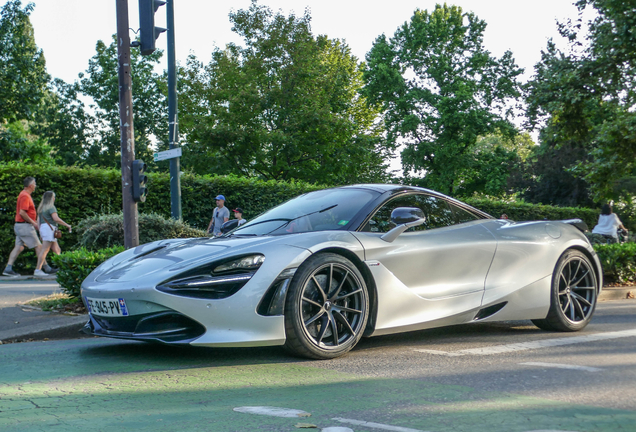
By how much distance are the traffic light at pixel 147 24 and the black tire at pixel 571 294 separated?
5.69 m

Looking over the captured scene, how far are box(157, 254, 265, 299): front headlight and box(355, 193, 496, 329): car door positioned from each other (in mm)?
963

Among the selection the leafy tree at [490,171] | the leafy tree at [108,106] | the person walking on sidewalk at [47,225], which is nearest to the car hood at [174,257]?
the person walking on sidewalk at [47,225]

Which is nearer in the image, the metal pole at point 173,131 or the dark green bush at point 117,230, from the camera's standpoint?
the dark green bush at point 117,230

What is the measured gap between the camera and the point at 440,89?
40.8 metres

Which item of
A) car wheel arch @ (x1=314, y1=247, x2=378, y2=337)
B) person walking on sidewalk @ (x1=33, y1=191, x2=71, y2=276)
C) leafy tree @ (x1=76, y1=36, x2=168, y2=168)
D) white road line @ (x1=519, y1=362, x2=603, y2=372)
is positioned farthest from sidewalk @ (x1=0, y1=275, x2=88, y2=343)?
leafy tree @ (x1=76, y1=36, x2=168, y2=168)

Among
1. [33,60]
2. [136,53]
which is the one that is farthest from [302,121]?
[136,53]

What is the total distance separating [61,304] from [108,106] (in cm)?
3249

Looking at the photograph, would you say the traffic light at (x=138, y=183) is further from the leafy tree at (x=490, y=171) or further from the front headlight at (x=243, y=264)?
the leafy tree at (x=490, y=171)

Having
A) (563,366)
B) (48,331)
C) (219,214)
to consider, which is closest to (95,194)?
(219,214)

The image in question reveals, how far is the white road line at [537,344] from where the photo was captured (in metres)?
4.93

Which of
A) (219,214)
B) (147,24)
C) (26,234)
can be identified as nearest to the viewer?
(147,24)

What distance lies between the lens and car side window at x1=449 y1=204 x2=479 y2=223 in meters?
5.79

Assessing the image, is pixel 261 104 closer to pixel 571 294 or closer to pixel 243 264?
Answer: pixel 571 294

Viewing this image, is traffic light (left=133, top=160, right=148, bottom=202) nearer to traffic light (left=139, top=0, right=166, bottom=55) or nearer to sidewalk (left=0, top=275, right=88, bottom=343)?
traffic light (left=139, top=0, right=166, bottom=55)
